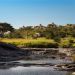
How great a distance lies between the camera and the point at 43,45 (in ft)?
286

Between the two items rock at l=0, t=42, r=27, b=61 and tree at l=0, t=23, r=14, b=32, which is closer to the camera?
rock at l=0, t=42, r=27, b=61

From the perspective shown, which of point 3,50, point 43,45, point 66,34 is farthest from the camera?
point 66,34

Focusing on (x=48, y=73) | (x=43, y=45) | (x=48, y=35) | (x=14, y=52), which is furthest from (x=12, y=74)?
(x=48, y=35)

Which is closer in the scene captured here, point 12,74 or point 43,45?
point 12,74

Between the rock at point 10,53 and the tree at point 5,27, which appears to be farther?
the tree at point 5,27

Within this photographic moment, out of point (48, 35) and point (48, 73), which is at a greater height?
point (48, 35)

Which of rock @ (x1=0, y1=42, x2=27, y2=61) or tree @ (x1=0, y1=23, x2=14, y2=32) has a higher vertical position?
tree @ (x1=0, y1=23, x2=14, y2=32)

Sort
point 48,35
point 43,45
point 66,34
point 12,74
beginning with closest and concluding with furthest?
point 12,74 < point 43,45 < point 48,35 < point 66,34

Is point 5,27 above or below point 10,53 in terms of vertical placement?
above

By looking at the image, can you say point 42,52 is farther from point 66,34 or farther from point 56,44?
point 66,34

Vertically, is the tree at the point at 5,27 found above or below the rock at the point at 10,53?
above

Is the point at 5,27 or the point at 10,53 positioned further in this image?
the point at 5,27

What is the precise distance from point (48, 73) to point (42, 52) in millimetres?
32734

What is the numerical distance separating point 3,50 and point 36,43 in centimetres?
1979
